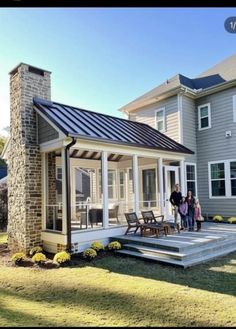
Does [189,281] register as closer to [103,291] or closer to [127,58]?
[103,291]

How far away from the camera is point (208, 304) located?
4.85 metres

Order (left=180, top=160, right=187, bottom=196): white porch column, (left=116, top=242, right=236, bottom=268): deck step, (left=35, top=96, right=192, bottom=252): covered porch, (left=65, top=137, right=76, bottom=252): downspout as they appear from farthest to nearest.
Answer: (left=180, top=160, right=187, bottom=196): white porch column, (left=35, top=96, right=192, bottom=252): covered porch, (left=65, top=137, right=76, bottom=252): downspout, (left=116, top=242, right=236, bottom=268): deck step

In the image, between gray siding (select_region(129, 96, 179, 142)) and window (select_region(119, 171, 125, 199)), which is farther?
window (select_region(119, 171, 125, 199))

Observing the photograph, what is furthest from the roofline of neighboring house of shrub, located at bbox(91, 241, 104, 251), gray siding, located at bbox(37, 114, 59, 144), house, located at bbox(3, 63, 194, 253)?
shrub, located at bbox(91, 241, 104, 251)

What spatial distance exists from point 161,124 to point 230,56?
223 inches

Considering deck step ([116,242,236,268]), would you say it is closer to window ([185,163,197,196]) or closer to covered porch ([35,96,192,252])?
covered porch ([35,96,192,252])

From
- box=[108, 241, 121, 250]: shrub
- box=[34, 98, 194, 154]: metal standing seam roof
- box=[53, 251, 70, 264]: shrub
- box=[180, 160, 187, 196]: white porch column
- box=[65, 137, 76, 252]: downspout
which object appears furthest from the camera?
box=[180, 160, 187, 196]: white porch column

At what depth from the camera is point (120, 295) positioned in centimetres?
538

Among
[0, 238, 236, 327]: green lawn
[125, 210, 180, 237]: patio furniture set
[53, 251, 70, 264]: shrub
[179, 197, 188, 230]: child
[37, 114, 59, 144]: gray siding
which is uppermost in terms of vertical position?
[37, 114, 59, 144]: gray siding

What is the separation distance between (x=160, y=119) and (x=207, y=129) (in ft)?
8.12

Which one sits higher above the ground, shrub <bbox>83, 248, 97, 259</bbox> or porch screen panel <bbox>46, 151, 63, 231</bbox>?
porch screen panel <bbox>46, 151, 63, 231</bbox>

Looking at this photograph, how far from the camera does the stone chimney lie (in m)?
9.21

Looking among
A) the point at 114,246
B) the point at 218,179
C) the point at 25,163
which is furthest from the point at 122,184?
the point at 25,163

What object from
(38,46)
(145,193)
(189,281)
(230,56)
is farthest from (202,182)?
(38,46)
